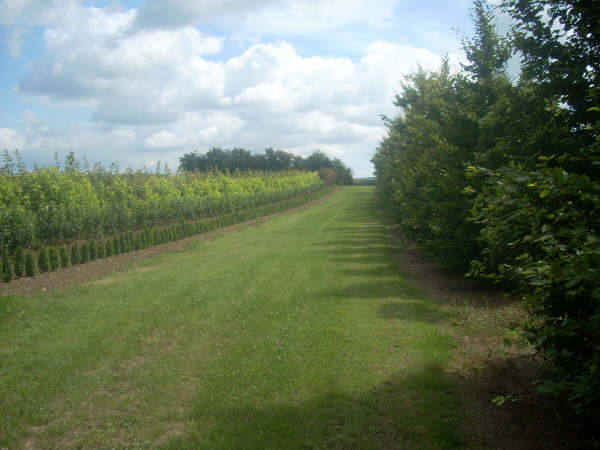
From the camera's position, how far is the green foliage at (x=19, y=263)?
1162cm

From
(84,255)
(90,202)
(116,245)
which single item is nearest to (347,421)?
(84,255)

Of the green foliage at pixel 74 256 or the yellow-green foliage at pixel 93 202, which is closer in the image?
the yellow-green foliage at pixel 93 202

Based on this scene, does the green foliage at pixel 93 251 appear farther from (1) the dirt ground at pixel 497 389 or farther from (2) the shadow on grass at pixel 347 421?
(2) the shadow on grass at pixel 347 421

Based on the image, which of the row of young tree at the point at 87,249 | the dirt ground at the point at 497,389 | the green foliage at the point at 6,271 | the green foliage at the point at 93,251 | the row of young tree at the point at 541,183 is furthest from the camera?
the green foliage at the point at 93,251

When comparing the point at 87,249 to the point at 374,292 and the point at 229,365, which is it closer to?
the point at 374,292

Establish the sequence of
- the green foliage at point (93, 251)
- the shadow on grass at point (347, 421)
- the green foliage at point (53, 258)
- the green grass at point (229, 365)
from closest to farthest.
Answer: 1. the shadow on grass at point (347, 421)
2. the green grass at point (229, 365)
3. the green foliage at point (53, 258)
4. the green foliage at point (93, 251)

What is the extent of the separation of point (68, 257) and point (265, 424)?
11.3 meters

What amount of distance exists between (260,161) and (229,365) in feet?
245

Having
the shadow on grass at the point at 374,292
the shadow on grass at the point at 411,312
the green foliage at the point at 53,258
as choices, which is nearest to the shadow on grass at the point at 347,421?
the shadow on grass at the point at 411,312

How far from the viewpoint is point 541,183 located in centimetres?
321

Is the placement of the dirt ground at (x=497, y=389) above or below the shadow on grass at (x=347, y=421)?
above

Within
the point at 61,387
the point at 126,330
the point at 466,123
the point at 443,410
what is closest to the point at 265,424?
the point at 443,410

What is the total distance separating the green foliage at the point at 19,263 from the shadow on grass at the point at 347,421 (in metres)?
9.41

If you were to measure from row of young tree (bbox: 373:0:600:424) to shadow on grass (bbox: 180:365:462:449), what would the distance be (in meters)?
1.26
